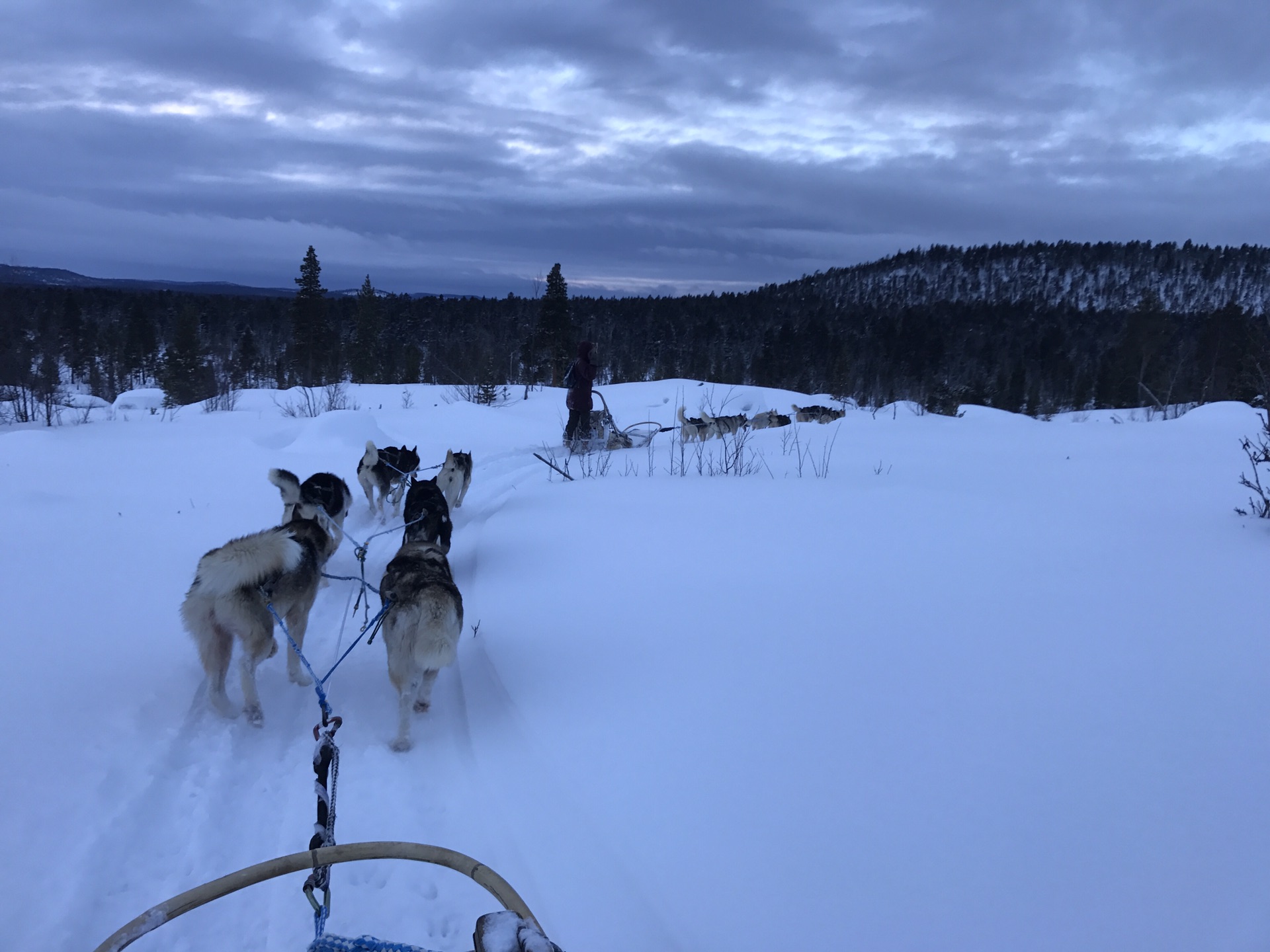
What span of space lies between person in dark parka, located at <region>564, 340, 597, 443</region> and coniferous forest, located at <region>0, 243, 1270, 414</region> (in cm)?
843

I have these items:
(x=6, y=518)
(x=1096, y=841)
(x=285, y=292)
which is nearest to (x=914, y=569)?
(x=1096, y=841)

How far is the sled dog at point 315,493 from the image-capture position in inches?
213

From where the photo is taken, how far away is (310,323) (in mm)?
35281

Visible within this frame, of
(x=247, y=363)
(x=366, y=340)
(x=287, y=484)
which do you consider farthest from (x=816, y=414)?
(x=247, y=363)

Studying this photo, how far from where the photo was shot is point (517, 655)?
13.2 ft

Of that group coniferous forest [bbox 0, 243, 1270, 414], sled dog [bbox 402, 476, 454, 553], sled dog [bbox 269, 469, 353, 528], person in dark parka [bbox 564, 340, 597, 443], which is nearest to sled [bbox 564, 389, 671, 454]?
person in dark parka [bbox 564, 340, 597, 443]

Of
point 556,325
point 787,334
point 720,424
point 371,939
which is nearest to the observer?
point 371,939

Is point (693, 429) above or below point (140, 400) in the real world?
above

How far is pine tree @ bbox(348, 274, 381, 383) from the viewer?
3847 centimetres

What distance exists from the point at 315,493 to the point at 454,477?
6.12 feet

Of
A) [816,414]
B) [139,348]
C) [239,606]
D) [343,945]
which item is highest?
[816,414]

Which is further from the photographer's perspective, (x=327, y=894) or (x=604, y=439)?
(x=604, y=439)

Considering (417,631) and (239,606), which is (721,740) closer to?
(417,631)

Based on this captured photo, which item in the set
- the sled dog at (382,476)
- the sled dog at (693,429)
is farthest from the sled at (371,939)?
the sled dog at (693,429)
